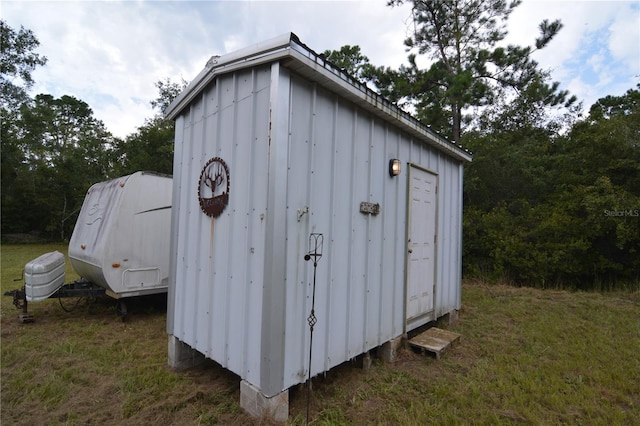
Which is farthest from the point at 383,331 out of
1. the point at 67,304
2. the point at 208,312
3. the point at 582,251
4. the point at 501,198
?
the point at 501,198

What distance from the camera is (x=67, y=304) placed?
5453 millimetres

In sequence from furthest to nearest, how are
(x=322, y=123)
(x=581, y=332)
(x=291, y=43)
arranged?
1. (x=581, y=332)
2. (x=322, y=123)
3. (x=291, y=43)

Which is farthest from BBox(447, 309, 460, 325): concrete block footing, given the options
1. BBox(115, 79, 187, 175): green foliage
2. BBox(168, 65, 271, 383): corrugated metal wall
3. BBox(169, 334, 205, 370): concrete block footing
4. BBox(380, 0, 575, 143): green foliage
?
BBox(115, 79, 187, 175): green foliage

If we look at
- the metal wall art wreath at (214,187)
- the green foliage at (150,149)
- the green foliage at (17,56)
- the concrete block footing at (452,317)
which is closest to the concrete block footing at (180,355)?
the metal wall art wreath at (214,187)

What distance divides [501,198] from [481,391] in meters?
8.65

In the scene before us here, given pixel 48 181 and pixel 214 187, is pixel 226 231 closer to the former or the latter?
pixel 214 187

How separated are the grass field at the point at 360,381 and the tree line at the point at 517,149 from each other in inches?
143

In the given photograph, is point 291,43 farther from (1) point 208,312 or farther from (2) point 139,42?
(2) point 139,42

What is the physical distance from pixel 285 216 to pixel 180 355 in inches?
82.4

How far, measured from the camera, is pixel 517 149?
32.3 feet

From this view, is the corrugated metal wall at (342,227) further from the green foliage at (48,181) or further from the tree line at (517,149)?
the green foliage at (48,181)

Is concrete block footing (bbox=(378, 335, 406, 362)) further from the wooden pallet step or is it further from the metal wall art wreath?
Result: the metal wall art wreath

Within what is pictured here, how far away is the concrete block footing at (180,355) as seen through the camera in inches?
123

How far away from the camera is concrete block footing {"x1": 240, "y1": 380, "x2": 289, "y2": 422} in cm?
219
